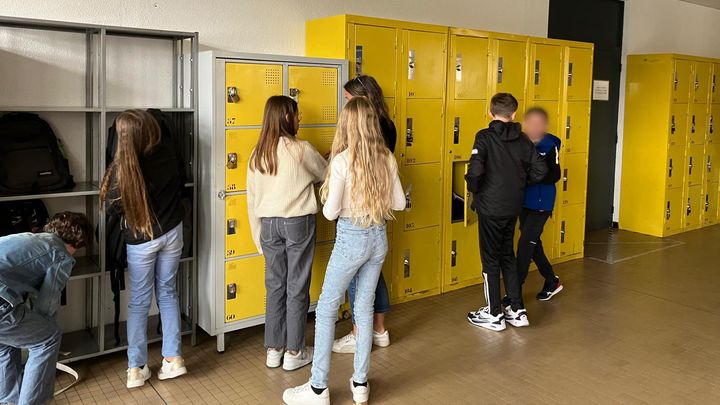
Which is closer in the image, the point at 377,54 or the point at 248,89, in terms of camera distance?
the point at 248,89

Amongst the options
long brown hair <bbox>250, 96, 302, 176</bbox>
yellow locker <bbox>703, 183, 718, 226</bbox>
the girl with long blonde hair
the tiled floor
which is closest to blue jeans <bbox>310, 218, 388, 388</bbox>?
the girl with long blonde hair

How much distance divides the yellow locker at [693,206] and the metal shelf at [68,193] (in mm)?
7215

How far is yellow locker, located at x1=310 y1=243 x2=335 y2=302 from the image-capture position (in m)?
4.73

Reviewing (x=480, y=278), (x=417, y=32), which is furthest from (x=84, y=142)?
(x=480, y=278)

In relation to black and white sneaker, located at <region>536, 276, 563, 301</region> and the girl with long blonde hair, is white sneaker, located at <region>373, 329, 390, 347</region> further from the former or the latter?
black and white sneaker, located at <region>536, 276, 563, 301</region>

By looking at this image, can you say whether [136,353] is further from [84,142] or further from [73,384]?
[84,142]

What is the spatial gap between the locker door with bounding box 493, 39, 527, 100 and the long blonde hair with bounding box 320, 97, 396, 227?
2.85 metres

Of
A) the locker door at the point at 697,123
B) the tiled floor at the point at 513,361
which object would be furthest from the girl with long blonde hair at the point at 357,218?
the locker door at the point at 697,123

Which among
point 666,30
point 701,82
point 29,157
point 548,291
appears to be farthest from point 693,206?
point 29,157

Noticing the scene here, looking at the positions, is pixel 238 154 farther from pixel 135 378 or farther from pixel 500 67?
pixel 500 67

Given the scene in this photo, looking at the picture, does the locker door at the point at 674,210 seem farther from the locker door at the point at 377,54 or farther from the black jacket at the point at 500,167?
the locker door at the point at 377,54

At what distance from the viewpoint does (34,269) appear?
120 inches

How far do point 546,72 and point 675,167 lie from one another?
2.92m

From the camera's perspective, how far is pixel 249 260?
175 inches
